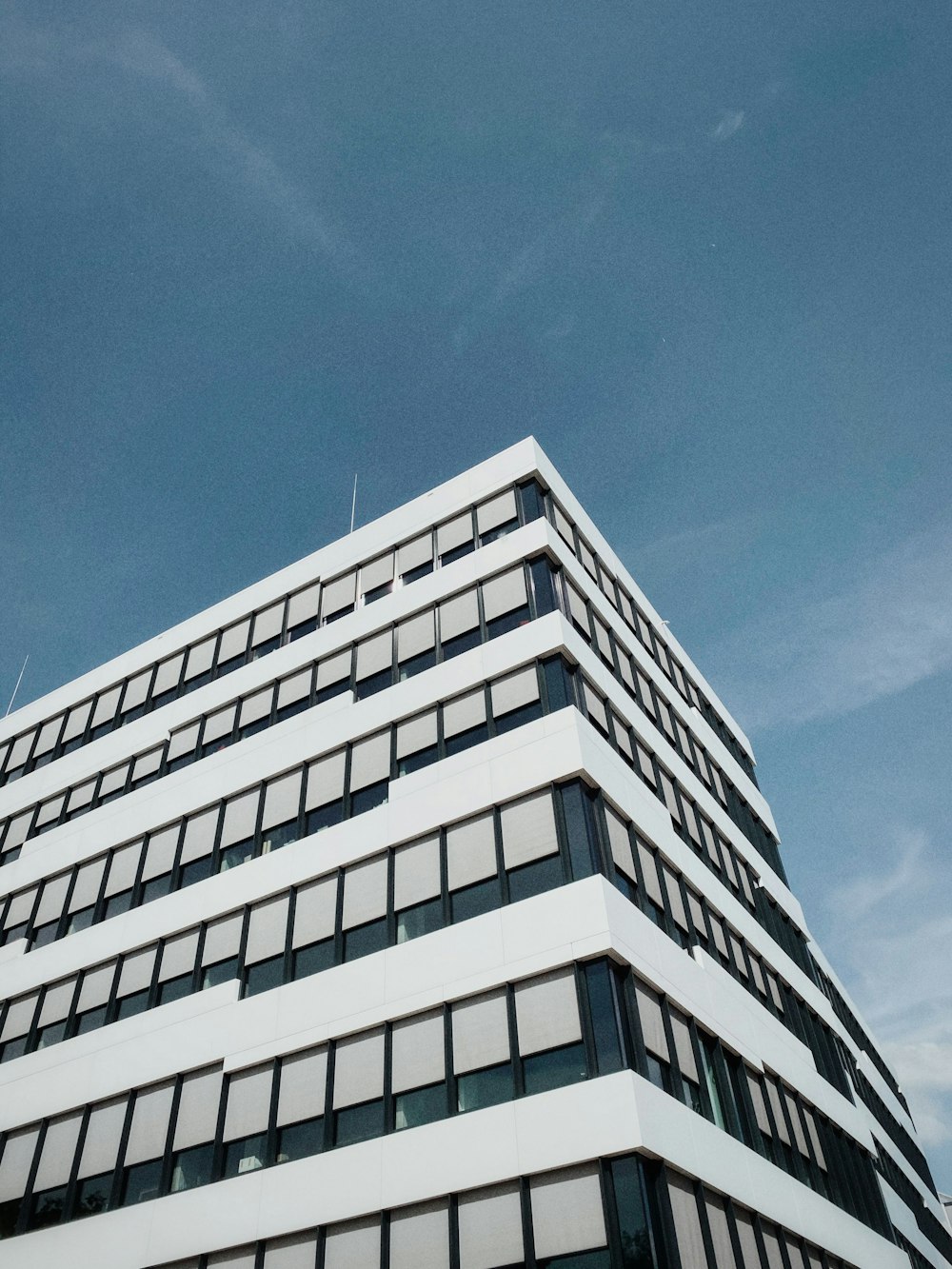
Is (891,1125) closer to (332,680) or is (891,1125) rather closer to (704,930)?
(704,930)

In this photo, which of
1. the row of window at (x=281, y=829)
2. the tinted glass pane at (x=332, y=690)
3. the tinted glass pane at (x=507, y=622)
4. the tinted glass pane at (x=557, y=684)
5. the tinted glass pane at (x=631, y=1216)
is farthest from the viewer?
the tinted glass pane at (x=332, y=690)

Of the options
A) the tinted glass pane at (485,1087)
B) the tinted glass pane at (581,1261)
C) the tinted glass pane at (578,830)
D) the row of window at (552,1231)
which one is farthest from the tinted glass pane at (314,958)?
the tinted glass pane at (581,1261)

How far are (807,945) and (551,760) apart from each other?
19863 millimetres

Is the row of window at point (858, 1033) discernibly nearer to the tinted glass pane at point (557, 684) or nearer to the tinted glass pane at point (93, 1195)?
the tinted glass pane at point (557, 684)

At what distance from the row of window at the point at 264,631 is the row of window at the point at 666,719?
10.7ft

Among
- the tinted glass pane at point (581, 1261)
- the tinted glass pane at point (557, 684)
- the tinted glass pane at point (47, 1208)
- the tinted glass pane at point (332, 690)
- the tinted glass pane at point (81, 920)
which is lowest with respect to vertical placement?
the tinted glass pane at point (581, 1261)

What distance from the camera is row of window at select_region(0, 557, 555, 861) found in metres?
25.3

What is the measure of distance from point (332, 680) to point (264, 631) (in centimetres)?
457

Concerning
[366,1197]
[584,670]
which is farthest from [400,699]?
[366,1197]

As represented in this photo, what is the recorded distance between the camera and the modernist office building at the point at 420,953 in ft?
57.7

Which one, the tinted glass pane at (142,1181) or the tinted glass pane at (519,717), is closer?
the tinted glass pane at (142,1181)

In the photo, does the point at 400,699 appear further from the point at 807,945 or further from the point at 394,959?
the point at 807,945

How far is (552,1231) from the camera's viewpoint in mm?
15914

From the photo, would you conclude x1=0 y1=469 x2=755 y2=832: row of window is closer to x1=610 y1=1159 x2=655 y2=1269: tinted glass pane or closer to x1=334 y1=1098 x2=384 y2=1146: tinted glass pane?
x1=334 y1=1098 x2=384 y2=1146: tinted glass pane
